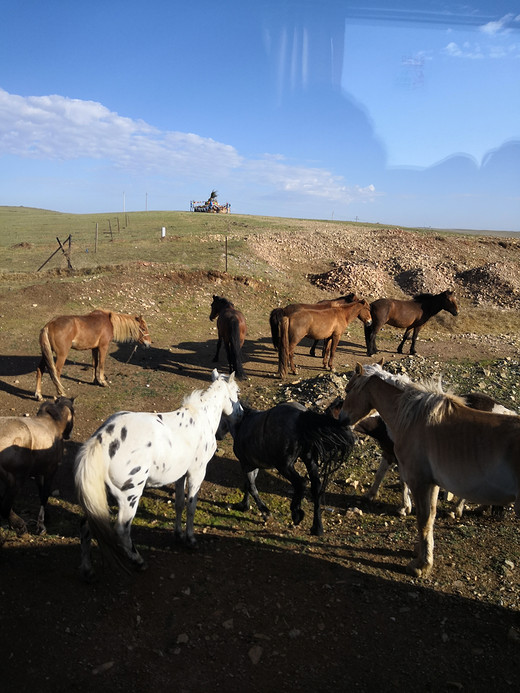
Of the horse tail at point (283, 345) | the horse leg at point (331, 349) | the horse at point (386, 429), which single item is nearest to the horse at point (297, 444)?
the horse at point (386, 429)

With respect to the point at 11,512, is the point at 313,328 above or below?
above

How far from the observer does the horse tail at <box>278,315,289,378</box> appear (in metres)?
11.8

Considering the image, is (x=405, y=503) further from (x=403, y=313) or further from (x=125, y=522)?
(x=403, y=313)

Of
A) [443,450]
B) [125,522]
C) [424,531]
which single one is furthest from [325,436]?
[125,522]

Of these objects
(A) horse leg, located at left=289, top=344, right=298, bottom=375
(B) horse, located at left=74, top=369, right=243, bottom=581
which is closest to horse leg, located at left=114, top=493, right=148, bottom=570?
(B) horse, located at left=74, top=369, right=243, bottom=581

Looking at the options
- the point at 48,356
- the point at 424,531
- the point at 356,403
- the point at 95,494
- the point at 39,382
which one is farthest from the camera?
the point at 39,382

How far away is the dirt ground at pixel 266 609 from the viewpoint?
3385mm

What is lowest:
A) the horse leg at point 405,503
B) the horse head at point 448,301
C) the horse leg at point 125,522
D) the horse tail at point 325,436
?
the horse leg at point 405,503

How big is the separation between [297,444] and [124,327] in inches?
288

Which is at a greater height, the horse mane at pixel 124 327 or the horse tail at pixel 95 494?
the horse mane at pixel 124 327

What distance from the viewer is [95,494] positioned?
400 cm

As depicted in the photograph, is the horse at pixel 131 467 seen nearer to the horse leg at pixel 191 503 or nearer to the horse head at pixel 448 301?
the horse leg at pixel 191 503

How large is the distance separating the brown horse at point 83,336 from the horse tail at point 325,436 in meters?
6.45

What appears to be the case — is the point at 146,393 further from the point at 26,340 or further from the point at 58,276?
the point at 58,276
